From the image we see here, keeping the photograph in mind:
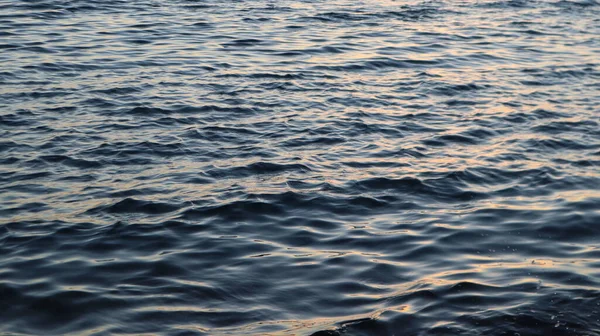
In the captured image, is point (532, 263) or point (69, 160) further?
point (69, 160)

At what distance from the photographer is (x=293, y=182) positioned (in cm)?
1012

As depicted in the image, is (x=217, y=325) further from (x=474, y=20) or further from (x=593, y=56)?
(x=474, y=20)

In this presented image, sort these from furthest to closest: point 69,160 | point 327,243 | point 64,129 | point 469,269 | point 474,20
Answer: point 474,20 → point 64,129 → point 69,160 → point 327,243 → point 469,269

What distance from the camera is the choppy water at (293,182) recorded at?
723 centimetres

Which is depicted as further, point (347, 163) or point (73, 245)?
point (347, 163)

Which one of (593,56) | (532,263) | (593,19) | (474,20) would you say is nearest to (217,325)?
(532,263)

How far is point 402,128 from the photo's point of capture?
40.3ft

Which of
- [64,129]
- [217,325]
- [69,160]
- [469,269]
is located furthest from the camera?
[64,129]

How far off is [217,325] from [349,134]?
5.50 m

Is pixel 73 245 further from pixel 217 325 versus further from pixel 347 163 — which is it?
pixel 347 163

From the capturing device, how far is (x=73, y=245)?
27.2ft

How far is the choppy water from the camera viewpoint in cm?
723

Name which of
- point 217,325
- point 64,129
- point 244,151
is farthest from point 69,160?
point 217,325

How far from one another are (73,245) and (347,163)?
12.7 feet
